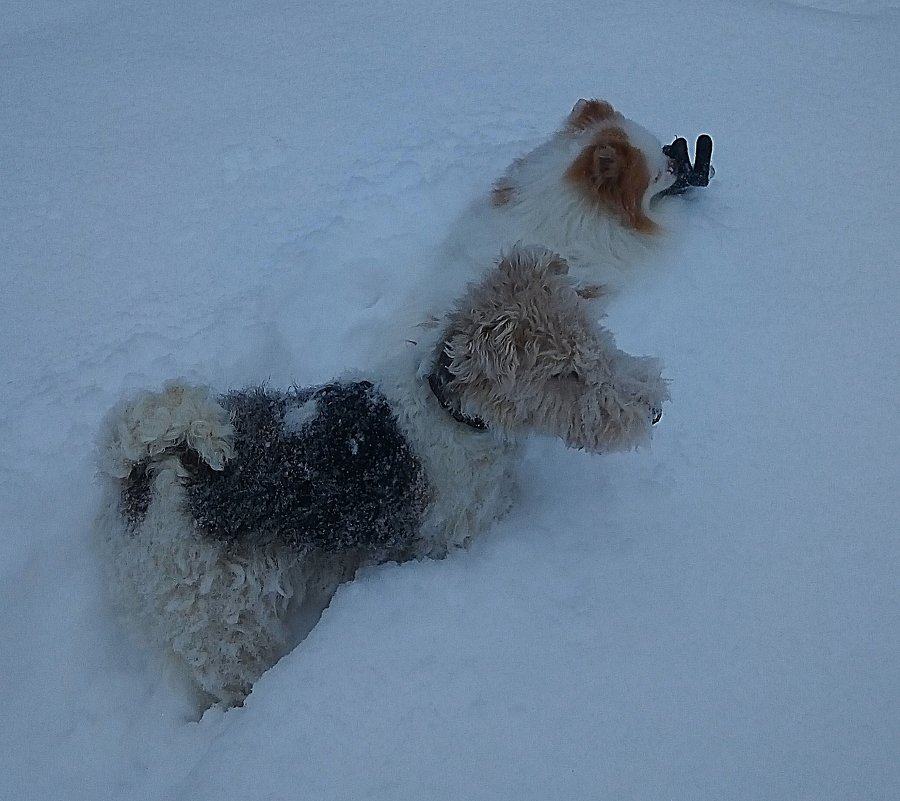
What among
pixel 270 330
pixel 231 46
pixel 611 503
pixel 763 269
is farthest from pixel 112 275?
pixel 763 269

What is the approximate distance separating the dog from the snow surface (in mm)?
232

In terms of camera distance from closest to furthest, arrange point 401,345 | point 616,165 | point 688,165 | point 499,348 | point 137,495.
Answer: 1. point 499,348
2. point 137,495
3. point 401,345
4. point 616,165
5. point 688,165

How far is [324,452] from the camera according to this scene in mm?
2236

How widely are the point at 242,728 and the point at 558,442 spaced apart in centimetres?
162

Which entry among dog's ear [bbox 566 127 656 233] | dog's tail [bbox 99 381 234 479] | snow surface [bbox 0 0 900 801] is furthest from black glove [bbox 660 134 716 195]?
dog's tail [bbox 99 381 234 479]

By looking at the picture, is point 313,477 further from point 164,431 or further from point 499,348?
point 499,348

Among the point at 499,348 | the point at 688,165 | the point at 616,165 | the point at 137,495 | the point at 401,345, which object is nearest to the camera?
the point at 499,348

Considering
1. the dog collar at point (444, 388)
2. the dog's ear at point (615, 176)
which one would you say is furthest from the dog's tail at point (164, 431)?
the dog's ear at point (615, 176)

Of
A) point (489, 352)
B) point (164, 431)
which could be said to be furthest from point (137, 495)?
point (489, 352)

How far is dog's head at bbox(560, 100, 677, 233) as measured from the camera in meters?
3.31

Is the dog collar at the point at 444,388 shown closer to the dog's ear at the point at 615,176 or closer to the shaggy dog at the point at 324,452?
the shaggy dog at the point at 324,452

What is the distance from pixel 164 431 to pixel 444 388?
0.93 m

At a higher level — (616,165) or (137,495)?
(616,165)

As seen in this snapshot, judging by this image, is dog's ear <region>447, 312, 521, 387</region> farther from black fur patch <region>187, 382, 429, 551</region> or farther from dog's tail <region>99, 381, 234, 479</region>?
dog's tail <region>99, 381, 234, 479</region>
